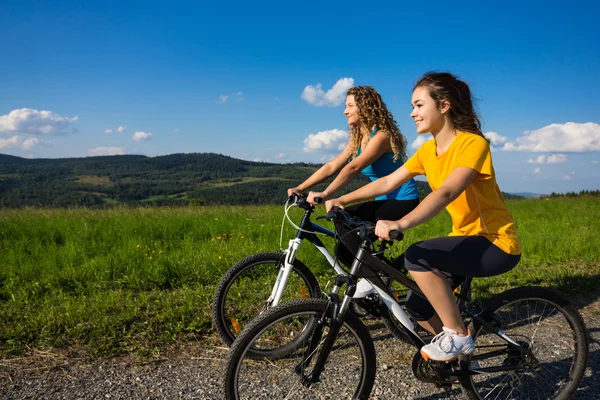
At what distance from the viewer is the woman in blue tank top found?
3.98 meters

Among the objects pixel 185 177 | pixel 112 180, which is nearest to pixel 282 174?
pixel 185 177

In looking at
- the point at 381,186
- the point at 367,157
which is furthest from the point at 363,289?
the point at 367,157

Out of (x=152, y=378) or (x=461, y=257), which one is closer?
(x=461, y=257)

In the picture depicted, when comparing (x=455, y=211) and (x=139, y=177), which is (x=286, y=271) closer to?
(x=455, y=211)

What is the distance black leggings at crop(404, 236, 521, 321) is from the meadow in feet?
5.22

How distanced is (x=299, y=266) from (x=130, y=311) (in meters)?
1.74

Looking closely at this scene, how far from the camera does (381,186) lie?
10.6 ft

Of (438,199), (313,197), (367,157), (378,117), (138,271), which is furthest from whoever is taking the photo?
(138,271)

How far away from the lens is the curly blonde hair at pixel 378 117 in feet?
13.4

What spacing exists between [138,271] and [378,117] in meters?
3.33

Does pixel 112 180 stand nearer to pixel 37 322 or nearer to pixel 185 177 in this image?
pixel 185 177

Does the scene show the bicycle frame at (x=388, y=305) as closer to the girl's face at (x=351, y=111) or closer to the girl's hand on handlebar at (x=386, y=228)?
the girl's hand on handlebar at (x=386, y=228)

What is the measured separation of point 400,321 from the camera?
2793 mm

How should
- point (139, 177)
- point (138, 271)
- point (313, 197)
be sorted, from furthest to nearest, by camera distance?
point (139, 177) < point (138, 271) < point (313, 197)
